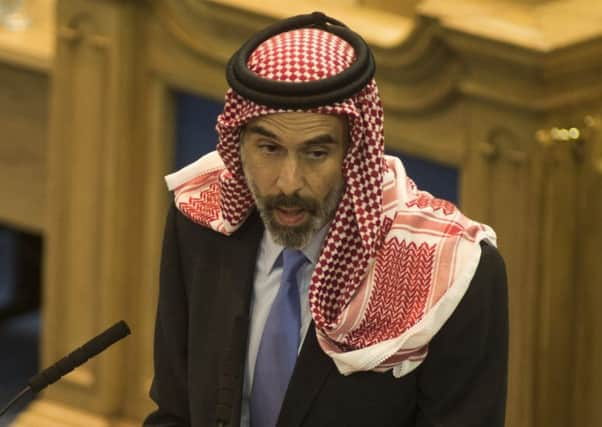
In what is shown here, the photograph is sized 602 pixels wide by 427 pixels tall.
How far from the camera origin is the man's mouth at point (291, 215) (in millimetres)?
3066

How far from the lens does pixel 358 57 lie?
121 inches

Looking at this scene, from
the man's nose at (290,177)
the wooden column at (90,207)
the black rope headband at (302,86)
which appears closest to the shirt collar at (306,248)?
the man's nose at (290,177)

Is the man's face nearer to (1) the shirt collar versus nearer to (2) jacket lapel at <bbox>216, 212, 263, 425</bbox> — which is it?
(1) the shirt collar

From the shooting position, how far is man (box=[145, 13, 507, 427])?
9.99ft

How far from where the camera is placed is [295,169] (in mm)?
3027

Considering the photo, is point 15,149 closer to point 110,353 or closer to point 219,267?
point 110,353

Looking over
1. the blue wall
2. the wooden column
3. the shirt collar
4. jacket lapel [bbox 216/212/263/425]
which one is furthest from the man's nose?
the wooden column

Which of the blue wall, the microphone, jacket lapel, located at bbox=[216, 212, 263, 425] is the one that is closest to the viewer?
the microphone

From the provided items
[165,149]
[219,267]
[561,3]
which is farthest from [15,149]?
[219,267]

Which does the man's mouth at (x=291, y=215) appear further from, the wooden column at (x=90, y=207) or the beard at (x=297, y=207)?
the wooden column at (x=90, y=207)

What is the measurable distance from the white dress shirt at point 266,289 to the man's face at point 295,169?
10 cm

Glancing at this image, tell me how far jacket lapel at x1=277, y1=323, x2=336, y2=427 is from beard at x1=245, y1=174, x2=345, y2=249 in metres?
0.20

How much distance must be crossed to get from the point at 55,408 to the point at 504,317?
117 inches

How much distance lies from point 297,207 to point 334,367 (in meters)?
0.31
